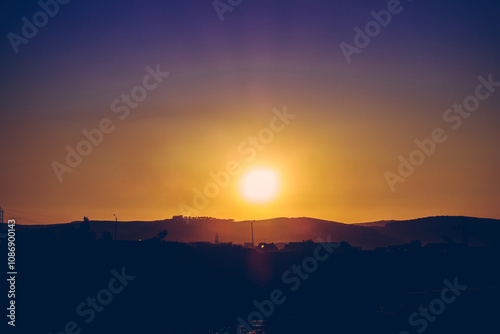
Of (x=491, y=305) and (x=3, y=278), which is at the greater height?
(x=3, y=278)

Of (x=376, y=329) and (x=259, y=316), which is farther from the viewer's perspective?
(x=259, y=316)

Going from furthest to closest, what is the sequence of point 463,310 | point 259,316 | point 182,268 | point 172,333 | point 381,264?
point 381,264 < point 182,268 < point 463,310 < point 259,316 < point 172,333

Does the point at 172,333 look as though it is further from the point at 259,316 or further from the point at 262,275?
the point at 262,275

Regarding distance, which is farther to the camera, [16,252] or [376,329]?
[16,252]

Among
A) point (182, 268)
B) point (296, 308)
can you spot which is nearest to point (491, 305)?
point (296, 308)

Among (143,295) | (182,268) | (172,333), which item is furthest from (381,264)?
(172,333)

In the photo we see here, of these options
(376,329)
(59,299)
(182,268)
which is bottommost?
(376,329)

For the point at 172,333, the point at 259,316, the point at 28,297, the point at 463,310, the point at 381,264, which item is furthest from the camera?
the point at 381,264

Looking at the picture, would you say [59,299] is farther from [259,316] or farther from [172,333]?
[259,316]

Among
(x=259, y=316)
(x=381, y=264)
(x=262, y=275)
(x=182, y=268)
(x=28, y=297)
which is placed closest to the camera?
(x=28, y=297)
